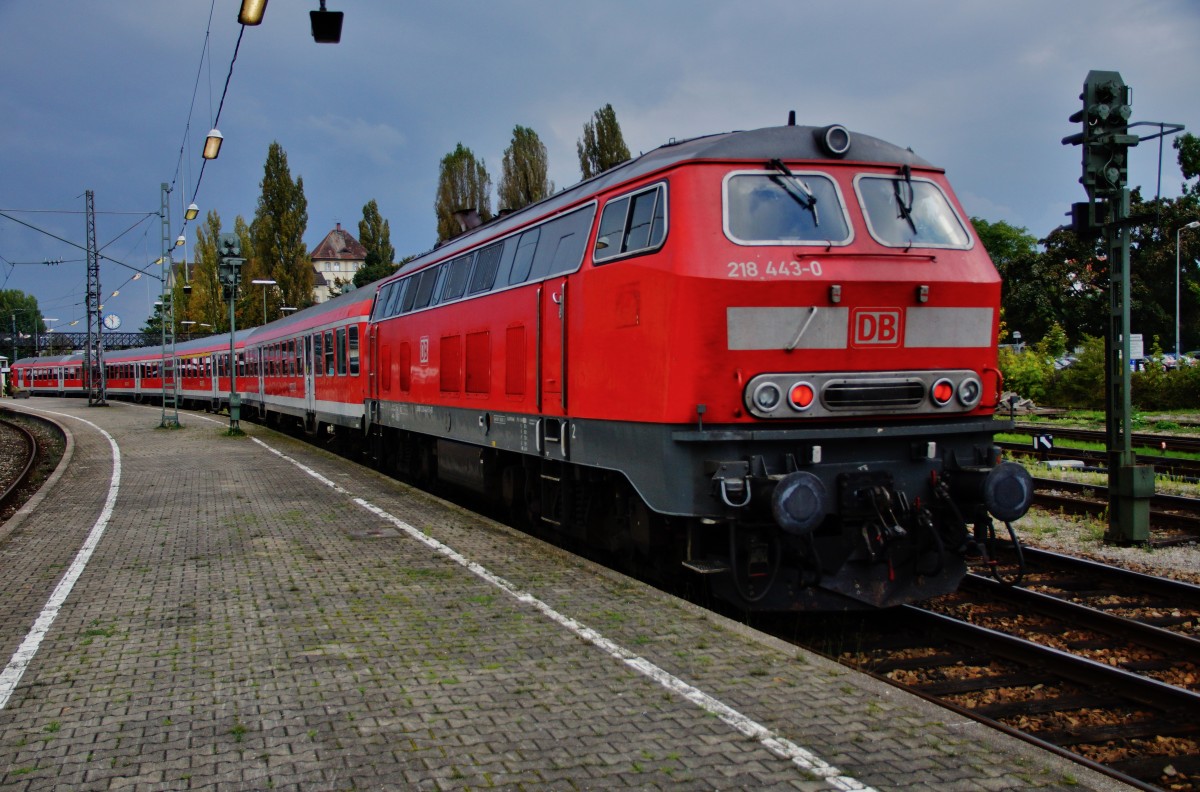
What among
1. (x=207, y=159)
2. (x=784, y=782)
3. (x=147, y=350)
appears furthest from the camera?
(x=147, y=350)

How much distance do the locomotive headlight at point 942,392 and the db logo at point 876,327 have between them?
452 millimetres

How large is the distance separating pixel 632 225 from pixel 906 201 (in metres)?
2.02

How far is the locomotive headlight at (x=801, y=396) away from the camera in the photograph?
254 inches

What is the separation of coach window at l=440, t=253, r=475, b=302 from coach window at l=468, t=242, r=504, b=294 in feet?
1.02

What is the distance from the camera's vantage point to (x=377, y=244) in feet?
245

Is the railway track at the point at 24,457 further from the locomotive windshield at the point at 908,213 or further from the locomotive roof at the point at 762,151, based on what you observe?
the locomotive windshield at the point at 908,213

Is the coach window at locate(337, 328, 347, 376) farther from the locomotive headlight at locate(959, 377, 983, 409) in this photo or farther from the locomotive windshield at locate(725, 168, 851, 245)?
the locomotive headlight at locate(959, 377, 983, 409)

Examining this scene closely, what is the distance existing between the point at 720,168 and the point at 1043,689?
12.8ft

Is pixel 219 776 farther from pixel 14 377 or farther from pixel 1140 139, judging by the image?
pixel 14 377

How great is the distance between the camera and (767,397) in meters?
6.40

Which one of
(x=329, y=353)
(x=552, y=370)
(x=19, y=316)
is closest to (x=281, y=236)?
(x=329, y=353)

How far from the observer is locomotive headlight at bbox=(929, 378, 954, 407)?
22.5 feet

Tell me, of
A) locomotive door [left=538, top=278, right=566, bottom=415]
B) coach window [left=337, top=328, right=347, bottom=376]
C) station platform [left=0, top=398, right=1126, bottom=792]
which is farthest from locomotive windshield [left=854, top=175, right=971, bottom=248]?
coach window [left=337, top=328, right=347, bottom=376]

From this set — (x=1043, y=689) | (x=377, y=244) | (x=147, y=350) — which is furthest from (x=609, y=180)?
(x=377, y=244)
